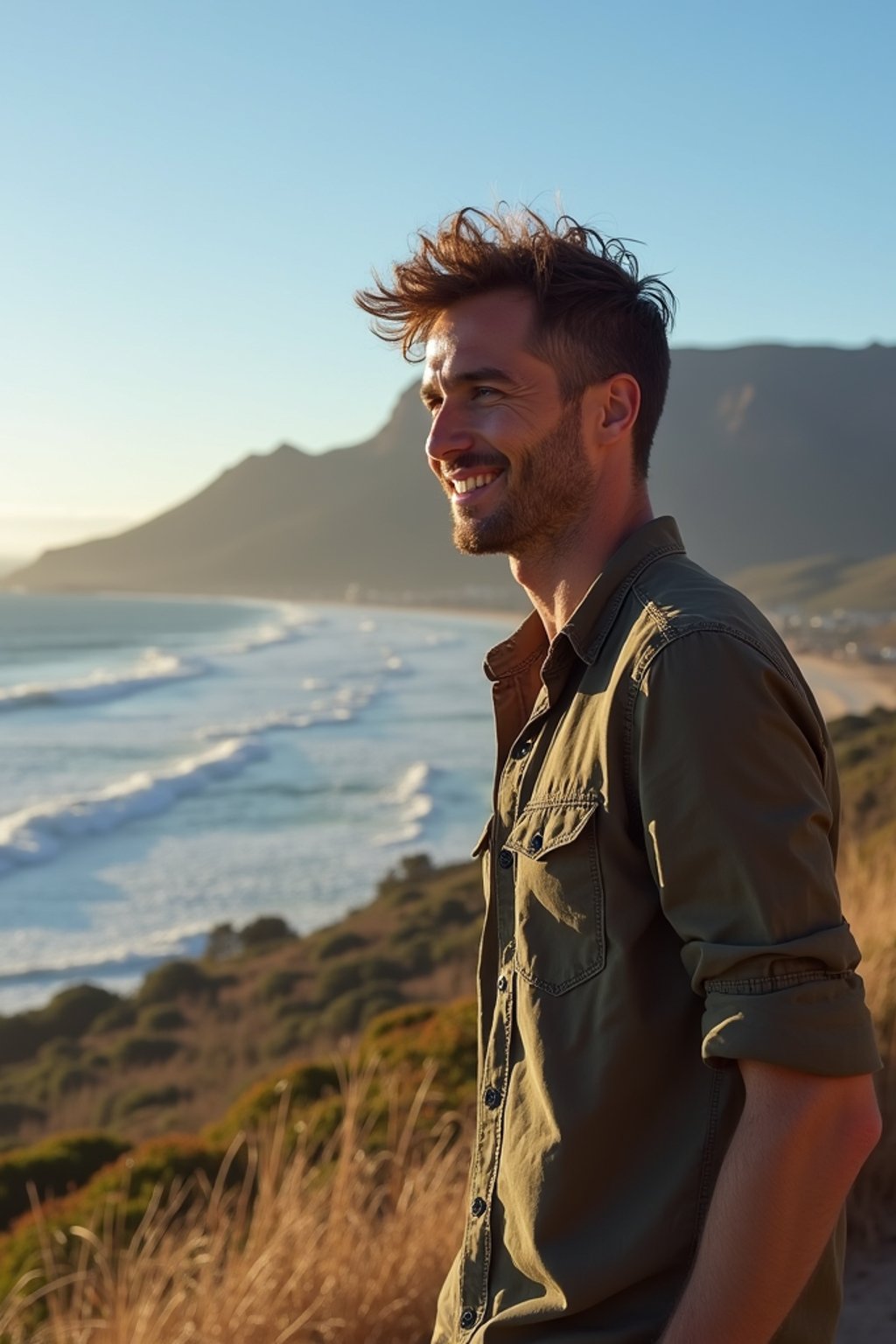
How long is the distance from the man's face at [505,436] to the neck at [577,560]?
1 centimetres

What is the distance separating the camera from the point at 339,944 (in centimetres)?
1543

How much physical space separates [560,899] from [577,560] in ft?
1.57

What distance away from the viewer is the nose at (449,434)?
5.84 feet

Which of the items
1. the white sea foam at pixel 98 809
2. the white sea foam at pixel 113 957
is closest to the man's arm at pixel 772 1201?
the white sea foam at pixel 113 957

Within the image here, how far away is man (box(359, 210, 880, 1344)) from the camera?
129 centimetres

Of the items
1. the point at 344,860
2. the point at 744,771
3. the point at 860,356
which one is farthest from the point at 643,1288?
the point at 860,356

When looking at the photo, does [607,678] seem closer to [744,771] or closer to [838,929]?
[744,771]

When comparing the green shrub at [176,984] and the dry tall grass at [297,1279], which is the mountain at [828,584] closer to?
the green shrub at [176,984]

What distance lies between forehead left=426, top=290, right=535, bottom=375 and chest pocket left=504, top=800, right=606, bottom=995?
23.9 inches

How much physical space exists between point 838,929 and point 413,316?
108 cm

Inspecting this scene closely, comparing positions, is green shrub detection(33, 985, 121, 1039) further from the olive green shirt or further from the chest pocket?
the chest pocket

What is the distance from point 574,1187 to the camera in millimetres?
1434

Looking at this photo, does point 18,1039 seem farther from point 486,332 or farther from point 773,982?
point 773,982

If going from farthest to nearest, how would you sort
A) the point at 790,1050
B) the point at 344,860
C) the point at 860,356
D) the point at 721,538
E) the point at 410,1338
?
the point at 860,356, the point at 721,538, the point at 344,860, the point at 410,1338, the point at 790,1050
